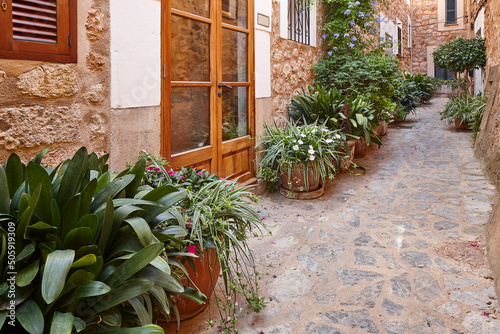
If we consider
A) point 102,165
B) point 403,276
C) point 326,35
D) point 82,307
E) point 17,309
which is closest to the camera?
point 17,309

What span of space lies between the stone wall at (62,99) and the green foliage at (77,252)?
0.53 m

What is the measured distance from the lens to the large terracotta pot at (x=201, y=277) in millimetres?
1999

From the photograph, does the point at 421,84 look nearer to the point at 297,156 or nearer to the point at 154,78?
the point at 297,156

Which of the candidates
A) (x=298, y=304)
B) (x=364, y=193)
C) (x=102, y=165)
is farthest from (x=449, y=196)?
(x=102, y=165)

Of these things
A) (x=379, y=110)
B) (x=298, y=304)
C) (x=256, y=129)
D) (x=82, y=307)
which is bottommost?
(x=298, y=304)

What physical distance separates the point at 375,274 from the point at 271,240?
0.89m

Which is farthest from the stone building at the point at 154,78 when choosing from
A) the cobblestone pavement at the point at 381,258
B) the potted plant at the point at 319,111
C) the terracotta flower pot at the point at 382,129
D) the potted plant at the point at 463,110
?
the potted plant at the point at 463,110

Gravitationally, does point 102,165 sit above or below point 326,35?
below

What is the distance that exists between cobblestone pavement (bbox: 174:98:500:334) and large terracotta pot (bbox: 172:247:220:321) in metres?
0.07

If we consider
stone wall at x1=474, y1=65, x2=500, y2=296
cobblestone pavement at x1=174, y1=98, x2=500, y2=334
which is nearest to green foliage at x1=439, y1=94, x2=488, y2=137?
stone wall at x1=474, y1=65, x2=500, y2=296

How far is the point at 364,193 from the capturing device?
173 inches

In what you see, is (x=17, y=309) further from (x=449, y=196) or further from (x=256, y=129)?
(x=449, y=196)

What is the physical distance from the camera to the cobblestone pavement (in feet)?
6.81

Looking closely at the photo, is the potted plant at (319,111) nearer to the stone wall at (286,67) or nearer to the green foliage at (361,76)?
the stone wall at (286,67)
